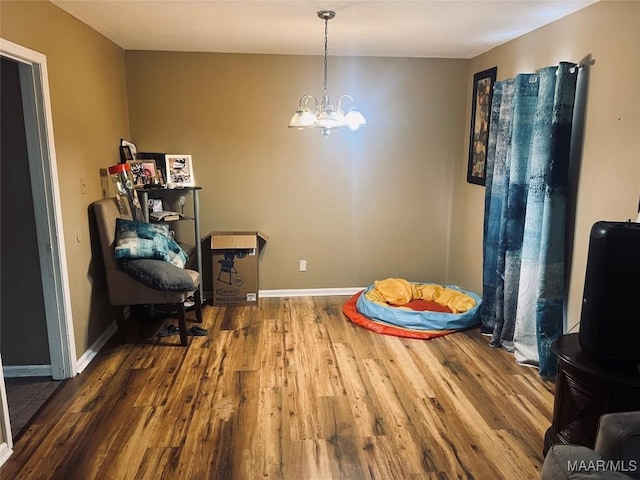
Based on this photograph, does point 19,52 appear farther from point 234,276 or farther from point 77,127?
point 234,276

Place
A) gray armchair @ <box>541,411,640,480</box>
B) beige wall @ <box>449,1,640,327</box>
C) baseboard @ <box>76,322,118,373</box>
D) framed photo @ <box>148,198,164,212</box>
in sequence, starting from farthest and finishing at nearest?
framed photo @ <box>148,198,164,212</box> < baseboard @ <box>76,322,118,373</box> < beige wall @ <box>449,1,640,327</box> < gray armchair @ <box>541,411,640,480</box>

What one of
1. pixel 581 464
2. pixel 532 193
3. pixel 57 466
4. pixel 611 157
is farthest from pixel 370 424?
pixel 611 157

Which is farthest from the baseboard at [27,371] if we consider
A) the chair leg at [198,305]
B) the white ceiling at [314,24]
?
the white ceiling at [314,24]

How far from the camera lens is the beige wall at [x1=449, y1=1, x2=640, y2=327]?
2508mm

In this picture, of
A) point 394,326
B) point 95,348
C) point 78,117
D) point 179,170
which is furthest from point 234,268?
point 78,117

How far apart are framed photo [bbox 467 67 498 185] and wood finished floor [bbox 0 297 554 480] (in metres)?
1.57

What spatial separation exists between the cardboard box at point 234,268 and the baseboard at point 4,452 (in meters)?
2.27

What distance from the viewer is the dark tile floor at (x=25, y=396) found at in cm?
258

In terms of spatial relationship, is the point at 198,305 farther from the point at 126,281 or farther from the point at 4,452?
the point at 4,452

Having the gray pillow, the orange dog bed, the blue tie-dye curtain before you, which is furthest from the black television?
the gray pillow

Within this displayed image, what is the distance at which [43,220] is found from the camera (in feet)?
9.17

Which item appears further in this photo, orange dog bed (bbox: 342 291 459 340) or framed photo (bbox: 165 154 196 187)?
framed photo (bbox: 165 154 196 187)

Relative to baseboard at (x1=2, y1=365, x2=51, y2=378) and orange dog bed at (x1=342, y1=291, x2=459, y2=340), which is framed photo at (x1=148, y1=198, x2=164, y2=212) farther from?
orange dog bed at (x1=342, y1=291, x2=459, y2=340)

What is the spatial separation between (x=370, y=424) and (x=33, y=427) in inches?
72.4
